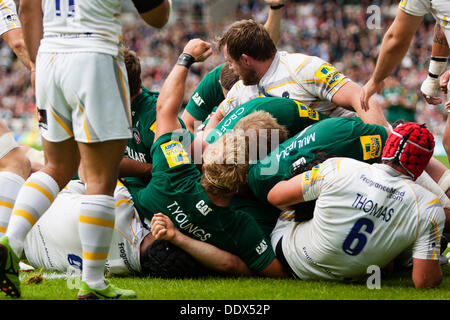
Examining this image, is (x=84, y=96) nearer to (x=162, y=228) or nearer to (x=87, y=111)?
(x=87, y=111)

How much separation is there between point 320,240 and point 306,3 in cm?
2573

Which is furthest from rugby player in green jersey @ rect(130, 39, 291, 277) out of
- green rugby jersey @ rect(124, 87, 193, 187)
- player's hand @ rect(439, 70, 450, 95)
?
player's hand @ rect(439, 70, 450, 95)

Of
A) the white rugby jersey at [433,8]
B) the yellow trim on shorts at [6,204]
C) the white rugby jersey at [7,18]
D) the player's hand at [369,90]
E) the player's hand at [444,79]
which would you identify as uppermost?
the white rugby jersey at [433,8]

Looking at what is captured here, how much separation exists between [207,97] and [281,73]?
1.56 meters

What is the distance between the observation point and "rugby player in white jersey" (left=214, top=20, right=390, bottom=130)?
5.48m

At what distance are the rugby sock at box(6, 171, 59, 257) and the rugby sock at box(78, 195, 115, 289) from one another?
24 cm

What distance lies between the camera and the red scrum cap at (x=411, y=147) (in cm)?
384

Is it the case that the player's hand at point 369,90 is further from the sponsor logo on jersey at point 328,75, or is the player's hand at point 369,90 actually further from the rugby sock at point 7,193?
the rugby sock at point 7,193

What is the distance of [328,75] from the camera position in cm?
549

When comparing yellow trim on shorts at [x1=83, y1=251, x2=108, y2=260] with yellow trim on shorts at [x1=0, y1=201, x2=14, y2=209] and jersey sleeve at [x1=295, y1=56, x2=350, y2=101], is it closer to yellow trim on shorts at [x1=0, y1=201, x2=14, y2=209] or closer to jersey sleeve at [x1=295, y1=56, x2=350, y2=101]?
yellow trim on shorts at [x1=0, y1=201, x2=14, y2=209]

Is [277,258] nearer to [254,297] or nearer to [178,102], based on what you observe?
[254,297]

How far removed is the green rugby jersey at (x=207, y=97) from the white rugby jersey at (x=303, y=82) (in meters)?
1.10

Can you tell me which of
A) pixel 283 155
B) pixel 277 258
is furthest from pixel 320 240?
pixel 283 155

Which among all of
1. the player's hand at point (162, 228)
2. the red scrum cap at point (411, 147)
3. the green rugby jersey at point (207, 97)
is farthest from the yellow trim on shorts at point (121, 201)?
the green rugby jersey at point (207, 97)
